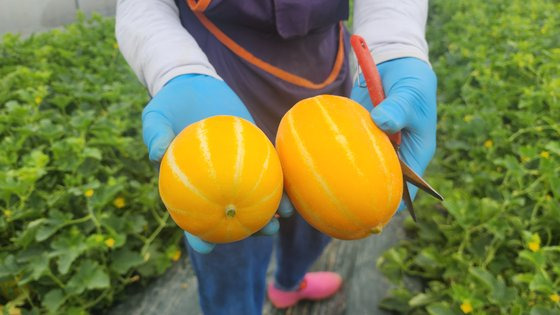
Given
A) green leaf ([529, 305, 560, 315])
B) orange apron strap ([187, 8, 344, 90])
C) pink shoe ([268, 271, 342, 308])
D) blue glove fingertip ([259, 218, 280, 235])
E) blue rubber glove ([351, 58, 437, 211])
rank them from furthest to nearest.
Answer: pink shoe ([268, 271, 342, 308]) → green leaf ([529, 305, 560, 315]) → orange apron strap ([187, 8, 344, 90]) → blue rubber glove ([351, 58, 437, 211]) → blue glove fingertip ([259, 218, 280, 235])

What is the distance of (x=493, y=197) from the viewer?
217cm

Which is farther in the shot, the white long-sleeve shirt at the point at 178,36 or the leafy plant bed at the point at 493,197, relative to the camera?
the leafy plant bed at the point at 493,197

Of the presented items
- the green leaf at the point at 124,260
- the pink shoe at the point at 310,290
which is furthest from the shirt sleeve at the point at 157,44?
the pink shoe at the point at 310,290

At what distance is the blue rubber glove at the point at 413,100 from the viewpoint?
1.13 meters

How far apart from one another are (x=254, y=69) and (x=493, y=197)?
1.35 metres

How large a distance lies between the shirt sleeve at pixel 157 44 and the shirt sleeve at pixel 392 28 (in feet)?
1.46

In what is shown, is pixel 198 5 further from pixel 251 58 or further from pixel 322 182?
pixel 322 182

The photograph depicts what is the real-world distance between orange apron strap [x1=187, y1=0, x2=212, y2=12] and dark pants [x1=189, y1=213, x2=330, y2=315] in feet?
2.06

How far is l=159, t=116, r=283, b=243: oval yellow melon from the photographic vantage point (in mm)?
878

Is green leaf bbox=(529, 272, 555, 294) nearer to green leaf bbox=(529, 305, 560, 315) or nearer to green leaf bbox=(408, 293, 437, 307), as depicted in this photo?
green leaf bbox=(529, 305, 560, 315)

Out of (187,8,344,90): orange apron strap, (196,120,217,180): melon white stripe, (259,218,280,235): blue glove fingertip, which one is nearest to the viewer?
(196,120,217,180): melon white stripe

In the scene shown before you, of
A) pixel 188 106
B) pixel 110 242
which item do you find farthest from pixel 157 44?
pixel 110 242

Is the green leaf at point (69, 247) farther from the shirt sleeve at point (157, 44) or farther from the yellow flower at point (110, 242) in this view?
the shirt sleeve at point (157, 44)

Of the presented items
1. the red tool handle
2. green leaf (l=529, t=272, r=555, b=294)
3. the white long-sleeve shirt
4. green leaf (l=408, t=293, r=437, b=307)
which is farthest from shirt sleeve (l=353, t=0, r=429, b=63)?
green leaf (l=408, t=293, r=437, b=307)
